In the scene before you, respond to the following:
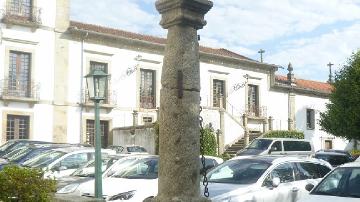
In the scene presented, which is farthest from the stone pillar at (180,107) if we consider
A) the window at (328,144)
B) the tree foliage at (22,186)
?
the window at (328,144)

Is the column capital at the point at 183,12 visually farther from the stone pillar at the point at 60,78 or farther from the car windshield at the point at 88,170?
the stone pillar at the point at 60,78

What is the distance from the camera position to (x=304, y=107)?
→ 43750 mm

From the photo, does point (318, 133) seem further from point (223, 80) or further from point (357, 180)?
point (357, 180)

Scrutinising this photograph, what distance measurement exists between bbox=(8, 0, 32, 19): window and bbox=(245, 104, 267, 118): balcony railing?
17.8 m

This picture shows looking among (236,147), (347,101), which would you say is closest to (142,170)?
(347,101)

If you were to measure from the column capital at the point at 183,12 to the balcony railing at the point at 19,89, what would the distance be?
77.4ft

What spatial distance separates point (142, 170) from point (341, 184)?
454cm

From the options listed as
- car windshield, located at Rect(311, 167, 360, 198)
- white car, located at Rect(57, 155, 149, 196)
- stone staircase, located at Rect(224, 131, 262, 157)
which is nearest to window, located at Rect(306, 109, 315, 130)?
stone staircase, located at Rect(224, 131, 262, 157)

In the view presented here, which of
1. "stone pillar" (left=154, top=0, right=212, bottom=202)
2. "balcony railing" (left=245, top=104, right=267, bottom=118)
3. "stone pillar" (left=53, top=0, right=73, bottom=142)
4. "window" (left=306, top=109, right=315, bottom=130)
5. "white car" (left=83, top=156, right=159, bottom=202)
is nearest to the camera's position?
"stone pillar" (left=154, top=0, right=212, bottom=202)

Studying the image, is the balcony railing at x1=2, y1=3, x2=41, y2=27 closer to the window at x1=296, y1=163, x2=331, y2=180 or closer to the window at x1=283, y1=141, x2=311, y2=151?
the window at x1=283, y1=141, x2=311, y2=151

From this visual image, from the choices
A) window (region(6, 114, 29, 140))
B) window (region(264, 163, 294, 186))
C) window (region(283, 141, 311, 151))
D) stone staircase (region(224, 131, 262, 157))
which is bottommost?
stone staircase (region(224, 131, 262, 157))

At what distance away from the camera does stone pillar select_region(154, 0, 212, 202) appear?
5633 mm

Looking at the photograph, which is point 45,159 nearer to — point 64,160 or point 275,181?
point 64,160

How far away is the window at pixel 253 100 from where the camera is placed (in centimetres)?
3978
